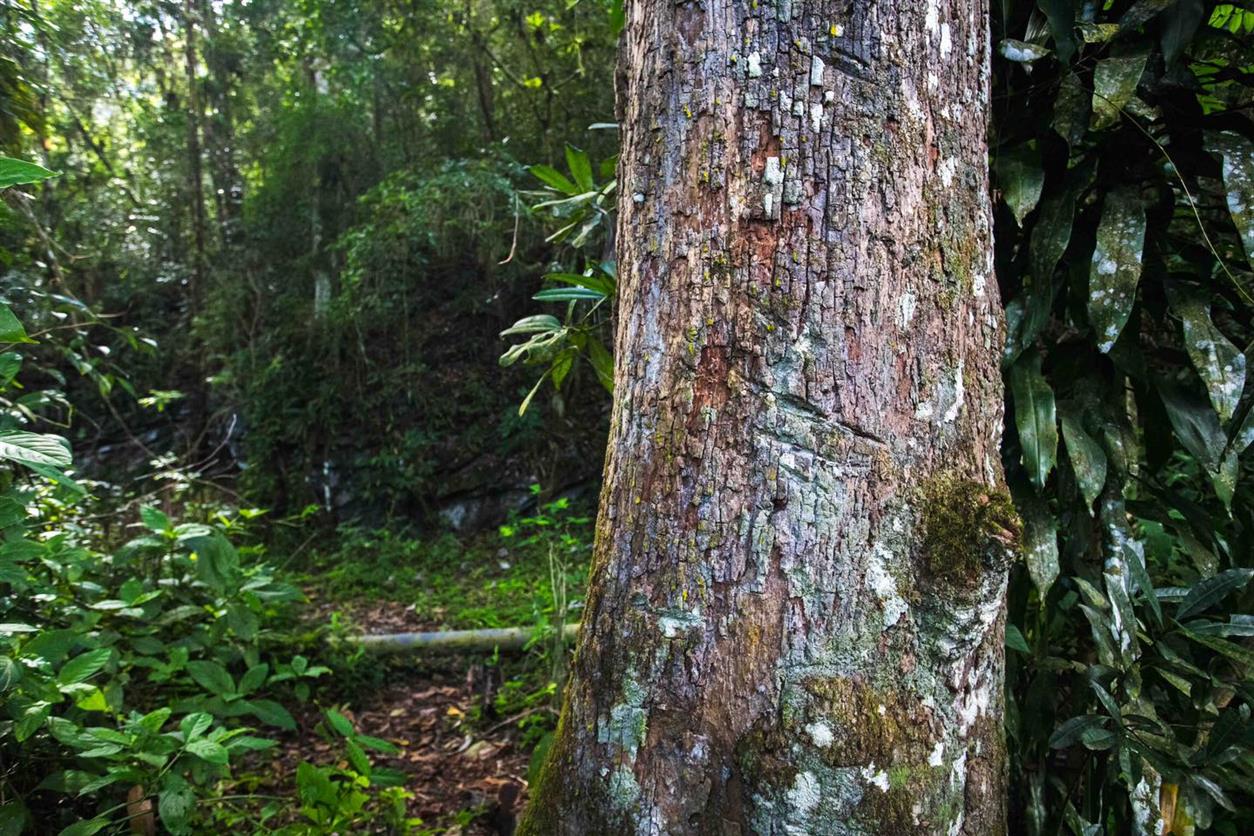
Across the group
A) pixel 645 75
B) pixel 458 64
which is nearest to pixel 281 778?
pixel 645 75

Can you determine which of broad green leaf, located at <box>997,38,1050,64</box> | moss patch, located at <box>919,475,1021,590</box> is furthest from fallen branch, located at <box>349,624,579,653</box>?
broad green leaf, located at <box>997,38,1050,64</box>

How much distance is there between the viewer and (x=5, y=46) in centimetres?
225

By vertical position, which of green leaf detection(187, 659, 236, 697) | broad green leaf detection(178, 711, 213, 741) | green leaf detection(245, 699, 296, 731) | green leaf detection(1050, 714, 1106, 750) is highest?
green leaf detection(1050, 714, 1106, 750)

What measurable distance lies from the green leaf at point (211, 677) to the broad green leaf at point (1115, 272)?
7.62 feet

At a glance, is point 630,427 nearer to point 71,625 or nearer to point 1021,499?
point 1021,499

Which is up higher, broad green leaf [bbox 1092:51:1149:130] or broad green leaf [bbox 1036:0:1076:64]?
broad green leaf [bbox 1036:0:1076:64]

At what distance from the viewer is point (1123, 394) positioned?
158cm

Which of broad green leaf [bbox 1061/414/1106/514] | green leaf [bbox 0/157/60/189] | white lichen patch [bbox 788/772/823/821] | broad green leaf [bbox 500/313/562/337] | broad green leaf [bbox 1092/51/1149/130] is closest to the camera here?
white lichen patch [bbox 788/772/823/821]

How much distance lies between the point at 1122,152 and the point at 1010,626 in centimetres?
98

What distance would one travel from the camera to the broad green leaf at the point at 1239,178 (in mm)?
1282

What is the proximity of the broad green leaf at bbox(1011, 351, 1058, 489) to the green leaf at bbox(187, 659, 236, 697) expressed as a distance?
2124mm

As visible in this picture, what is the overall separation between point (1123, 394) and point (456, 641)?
274 cm

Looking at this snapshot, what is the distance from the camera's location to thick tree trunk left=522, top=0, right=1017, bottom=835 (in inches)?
41.6

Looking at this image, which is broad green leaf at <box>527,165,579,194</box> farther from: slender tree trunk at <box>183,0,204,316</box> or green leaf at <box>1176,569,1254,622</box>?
slender tree trunk at <box>183,0,204,316</box>
